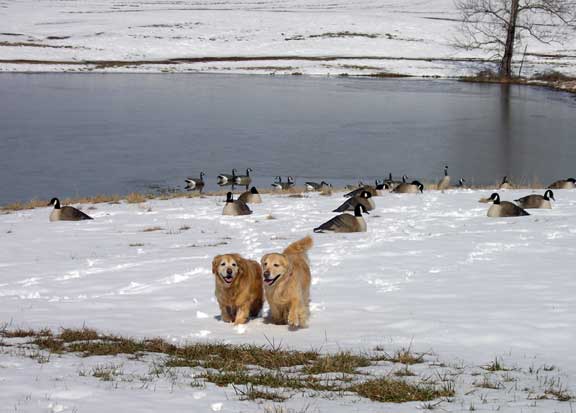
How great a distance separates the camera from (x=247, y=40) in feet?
293

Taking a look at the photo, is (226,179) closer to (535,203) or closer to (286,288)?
(535,203)

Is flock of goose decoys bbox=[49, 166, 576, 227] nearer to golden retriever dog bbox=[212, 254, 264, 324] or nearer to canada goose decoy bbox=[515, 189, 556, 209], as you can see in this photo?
canada goose decoy bbox=[515, 189, 556, 209]

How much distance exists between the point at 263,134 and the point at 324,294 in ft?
94.4

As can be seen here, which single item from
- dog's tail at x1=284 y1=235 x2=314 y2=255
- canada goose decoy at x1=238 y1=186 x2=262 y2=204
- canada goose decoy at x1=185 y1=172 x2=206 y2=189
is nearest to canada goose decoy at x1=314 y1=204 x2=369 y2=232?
canada goose decoy at x1=238 y1=186 x2=262 y2=204

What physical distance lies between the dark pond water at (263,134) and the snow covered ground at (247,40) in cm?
1425

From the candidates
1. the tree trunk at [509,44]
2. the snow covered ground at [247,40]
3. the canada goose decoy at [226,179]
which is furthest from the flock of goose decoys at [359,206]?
the snow covered ground at [247,40]

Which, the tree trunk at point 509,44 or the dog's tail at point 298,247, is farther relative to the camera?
the tree trunk at point 509,44

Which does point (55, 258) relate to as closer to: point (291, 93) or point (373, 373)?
point (373, 373)

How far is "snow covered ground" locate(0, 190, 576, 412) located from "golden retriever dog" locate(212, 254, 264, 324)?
6.5 inches

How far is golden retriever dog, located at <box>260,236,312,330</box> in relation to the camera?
27.3ft

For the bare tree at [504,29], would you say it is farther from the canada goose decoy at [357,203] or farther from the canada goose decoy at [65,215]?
the canada goose decoy at [65,215]

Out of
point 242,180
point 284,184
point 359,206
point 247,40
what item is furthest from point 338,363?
point 247,40

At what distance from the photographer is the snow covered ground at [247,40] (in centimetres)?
7394

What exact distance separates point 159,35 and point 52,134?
5554 centimetres
